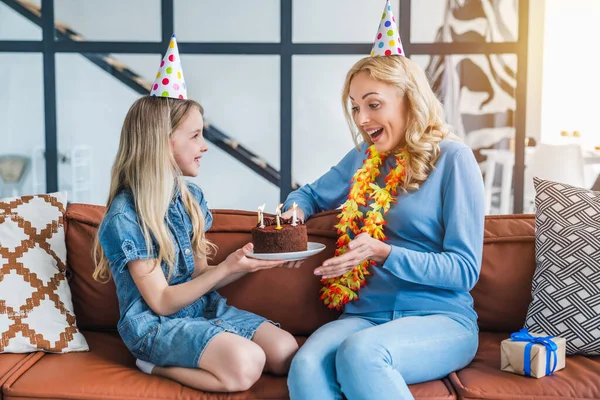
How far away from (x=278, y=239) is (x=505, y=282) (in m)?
0.81

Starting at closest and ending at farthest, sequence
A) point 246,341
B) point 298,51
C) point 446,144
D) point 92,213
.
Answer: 1. point 246,341
2. point 446,144
3. point 92,213
4. point 298,51

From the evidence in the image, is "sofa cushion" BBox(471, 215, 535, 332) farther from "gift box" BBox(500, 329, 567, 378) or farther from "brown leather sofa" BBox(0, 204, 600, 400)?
"gift box" BBox(500, 329, 567, 378)

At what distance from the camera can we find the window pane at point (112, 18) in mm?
4809

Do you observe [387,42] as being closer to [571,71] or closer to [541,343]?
[541,343]

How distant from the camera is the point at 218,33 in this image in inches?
191

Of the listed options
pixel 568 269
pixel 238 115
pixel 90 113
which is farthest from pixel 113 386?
pixel 90 113

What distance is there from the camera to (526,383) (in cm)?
186

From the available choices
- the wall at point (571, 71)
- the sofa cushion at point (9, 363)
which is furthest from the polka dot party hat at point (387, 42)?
the wall at point (571, 71)

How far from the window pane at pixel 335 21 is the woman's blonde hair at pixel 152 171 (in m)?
2.74

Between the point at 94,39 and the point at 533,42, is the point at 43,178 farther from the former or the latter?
the point at 533,42

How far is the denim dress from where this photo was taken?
6.53 ft

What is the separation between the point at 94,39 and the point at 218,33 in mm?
875

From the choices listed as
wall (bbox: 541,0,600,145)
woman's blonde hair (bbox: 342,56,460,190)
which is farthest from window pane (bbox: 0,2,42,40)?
wall (bbox: 541,0,600,145)

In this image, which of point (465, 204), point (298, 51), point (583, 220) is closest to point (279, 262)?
point (465, 204)
